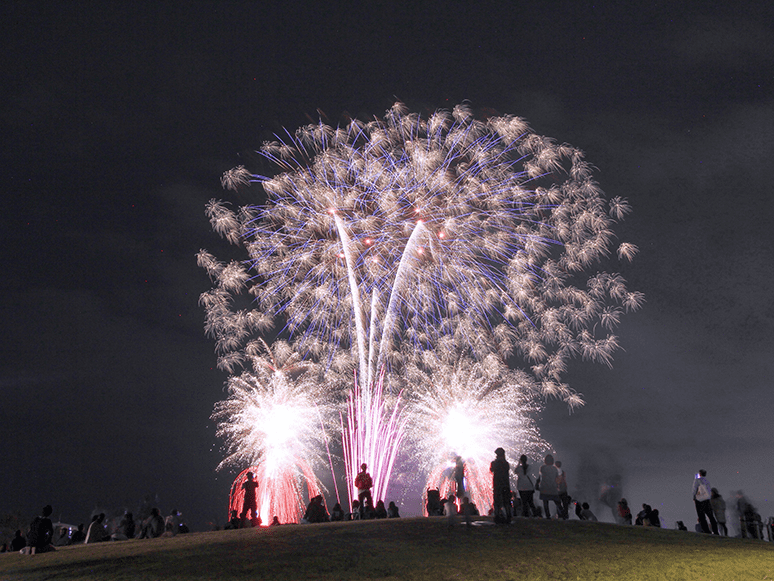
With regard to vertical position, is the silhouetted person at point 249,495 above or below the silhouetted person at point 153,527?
above

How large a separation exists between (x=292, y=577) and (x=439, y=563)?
11.7 feet

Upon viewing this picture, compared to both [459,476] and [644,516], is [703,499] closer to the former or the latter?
[644,516]

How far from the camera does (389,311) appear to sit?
117 feet

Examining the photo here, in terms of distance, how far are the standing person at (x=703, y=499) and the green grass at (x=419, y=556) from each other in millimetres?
1715

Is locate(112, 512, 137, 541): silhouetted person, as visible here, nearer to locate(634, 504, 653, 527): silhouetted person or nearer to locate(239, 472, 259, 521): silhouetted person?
locate(239, 472, 259, 521): silhouetted person

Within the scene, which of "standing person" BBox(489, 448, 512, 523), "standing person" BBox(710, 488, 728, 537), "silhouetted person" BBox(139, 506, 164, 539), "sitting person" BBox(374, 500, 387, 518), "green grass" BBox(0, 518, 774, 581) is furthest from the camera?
"sitting person" BBox(374, 500, 387, 518)

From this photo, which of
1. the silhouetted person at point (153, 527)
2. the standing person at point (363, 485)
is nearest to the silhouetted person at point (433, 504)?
the standing person at point (363, 485)

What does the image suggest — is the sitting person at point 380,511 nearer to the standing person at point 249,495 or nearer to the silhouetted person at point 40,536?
the standing person at point 249,495

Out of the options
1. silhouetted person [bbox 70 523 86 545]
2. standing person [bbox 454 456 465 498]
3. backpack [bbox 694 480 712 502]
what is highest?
standing person [bbox 454 456 465 498]

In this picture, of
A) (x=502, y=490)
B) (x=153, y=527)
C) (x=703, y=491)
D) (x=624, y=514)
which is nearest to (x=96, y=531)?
(x=153, y=527)

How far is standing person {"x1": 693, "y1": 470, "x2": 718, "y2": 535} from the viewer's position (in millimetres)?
20109

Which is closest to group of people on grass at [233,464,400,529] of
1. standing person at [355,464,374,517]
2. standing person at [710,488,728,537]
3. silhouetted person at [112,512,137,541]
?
standing person at [355,464,374,517]

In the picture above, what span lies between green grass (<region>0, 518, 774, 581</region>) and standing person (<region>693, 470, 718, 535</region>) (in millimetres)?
1715

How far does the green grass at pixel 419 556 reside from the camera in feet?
41.7
